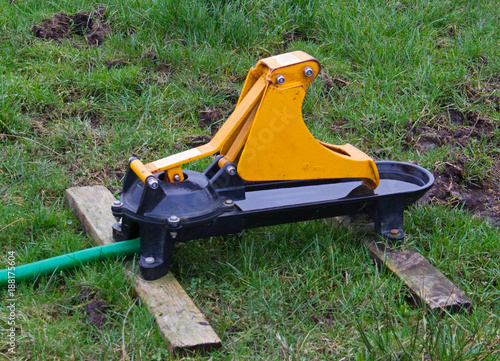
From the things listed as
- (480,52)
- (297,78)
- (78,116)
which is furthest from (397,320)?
(480,52)

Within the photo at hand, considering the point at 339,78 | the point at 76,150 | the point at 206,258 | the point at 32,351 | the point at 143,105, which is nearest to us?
the point at 32,351

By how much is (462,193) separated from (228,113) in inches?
60.1

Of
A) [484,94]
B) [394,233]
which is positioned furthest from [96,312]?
[484,94]

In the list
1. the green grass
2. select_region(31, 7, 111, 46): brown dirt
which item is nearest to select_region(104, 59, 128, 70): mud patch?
the green grass

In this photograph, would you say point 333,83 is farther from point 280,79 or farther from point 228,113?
point 280,79

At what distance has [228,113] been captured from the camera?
3680 mm

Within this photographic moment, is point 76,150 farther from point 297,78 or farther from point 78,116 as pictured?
point 297,78

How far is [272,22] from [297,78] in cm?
206

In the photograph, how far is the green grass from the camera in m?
2.05

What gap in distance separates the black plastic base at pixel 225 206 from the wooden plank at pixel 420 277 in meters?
0.09

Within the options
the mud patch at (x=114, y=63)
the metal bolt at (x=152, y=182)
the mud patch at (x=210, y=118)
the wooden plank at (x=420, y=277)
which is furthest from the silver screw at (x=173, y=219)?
the mud patch at (x=114, y=63)

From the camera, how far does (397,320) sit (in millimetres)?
2186

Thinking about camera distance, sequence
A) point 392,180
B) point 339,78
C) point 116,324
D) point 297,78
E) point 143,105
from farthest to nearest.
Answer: point 339,78, point 143,105, point 392,180, point 297,78, point 116,324

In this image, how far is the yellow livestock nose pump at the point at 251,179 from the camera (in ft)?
7.26
